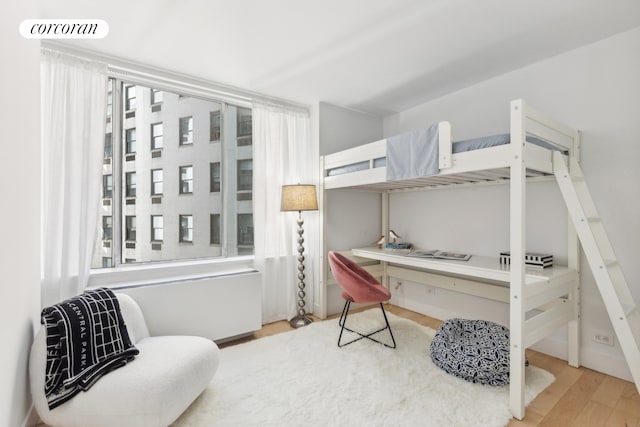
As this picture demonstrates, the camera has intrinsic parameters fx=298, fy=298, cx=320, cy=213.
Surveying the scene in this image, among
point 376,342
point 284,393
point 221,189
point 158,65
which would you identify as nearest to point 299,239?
point 221,189

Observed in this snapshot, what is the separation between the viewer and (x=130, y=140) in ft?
9.13

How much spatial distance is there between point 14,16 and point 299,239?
8.19 ft

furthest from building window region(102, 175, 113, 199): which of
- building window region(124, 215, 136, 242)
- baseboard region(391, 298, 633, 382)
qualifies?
baseboard region(391, 298, 633, 382)

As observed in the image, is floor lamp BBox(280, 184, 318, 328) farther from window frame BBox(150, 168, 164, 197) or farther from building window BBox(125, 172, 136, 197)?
building window BBox(125, 172, 136, 197)

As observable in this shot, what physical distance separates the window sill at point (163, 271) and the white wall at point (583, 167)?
2.20 meters

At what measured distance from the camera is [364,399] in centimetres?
187

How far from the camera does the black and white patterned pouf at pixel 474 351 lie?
2008mm

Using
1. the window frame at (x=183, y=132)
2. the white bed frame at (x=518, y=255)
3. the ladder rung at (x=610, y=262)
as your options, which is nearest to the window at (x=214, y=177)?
the window frame at (x=183, y=132)

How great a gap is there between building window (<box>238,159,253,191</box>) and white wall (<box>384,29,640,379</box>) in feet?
6.81

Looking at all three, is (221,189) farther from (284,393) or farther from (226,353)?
(284,393)

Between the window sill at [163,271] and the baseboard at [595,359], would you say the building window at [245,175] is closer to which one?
the window sill at [163,271]

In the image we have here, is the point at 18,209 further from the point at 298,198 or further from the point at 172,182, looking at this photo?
the point at 298,198

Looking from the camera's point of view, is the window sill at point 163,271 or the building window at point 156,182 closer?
the window sill at point 163,271

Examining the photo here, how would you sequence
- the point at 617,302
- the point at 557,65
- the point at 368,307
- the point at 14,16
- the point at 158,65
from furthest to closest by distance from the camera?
1. the point at 368,307
2. the point at 158,65
3. the point at 557,65
4. the point at 617,302
5. the point at 14,16
